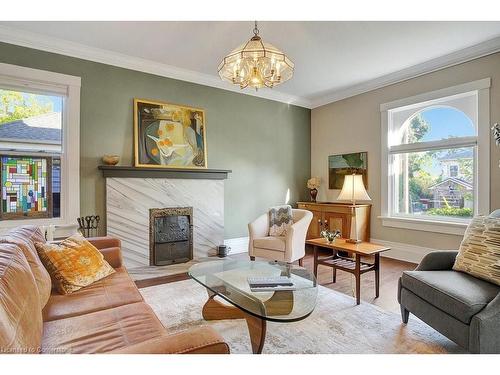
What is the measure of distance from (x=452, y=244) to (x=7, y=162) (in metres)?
5.60

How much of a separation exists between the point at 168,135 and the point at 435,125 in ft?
12.8

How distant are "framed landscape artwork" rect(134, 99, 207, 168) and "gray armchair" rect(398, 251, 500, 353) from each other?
10.5ft

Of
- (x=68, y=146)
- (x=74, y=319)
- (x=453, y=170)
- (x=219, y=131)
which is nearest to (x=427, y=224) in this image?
(x=453, y=170)

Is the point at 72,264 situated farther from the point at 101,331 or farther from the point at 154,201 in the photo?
the point at 154,201

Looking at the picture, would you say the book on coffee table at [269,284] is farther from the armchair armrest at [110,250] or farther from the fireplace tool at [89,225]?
the fireplace tool at [89,225]

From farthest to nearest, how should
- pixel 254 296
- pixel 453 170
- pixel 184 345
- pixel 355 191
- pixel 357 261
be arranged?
pixel 453 170 < pixel 355 191 < pixel 357 261 < pixel 254 296 < pixel 184 345

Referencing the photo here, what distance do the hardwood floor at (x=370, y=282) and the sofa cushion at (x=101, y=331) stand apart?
66.3 inches

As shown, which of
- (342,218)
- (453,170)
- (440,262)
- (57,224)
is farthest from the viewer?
(342,218)

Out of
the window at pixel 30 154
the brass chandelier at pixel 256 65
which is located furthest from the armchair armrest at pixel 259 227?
the window at pixel 30 154

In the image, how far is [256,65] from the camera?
2.44 m

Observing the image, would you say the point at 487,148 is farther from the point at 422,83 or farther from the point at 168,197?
the point at 168,197

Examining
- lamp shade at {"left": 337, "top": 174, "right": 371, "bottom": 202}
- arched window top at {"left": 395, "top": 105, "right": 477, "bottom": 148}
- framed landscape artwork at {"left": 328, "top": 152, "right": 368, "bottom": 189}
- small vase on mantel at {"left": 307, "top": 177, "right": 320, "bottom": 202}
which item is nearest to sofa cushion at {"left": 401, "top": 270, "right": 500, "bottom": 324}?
lamp shade at {"left": 337, "top": 174, "right": 371, "bottom": 202}

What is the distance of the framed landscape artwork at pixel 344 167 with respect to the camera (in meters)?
4.77

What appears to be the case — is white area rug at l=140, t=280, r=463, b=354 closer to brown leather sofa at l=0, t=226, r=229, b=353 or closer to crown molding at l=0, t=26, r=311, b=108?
brown leather sofa at l=0, t=226, r=229, b=353
